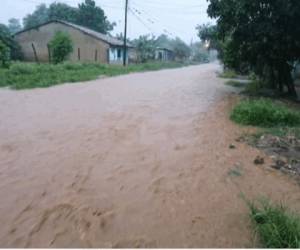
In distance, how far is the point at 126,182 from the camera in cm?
401

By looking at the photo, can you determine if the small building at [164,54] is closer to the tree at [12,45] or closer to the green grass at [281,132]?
the tree at [12,45]

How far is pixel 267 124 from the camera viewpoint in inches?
261

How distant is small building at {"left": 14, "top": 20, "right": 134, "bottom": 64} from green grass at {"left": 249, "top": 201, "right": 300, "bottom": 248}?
93.0ft

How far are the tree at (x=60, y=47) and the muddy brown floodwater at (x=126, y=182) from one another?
15.5m

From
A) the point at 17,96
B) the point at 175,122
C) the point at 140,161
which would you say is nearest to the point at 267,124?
the point at 175,122

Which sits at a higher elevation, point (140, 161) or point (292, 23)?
point (292, 23)

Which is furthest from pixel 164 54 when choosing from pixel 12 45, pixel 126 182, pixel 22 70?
pixel 126 182

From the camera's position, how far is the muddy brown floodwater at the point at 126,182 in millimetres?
2955

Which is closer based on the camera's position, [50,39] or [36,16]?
[50,39]

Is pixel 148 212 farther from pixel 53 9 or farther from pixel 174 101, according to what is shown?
pixel 53 9

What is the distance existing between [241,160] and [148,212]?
205 centimetres

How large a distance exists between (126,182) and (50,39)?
2957cm

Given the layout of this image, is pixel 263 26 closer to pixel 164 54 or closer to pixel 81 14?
pixel 81 14

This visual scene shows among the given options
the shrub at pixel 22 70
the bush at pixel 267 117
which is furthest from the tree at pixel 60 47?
the bush at pixel 267 117
